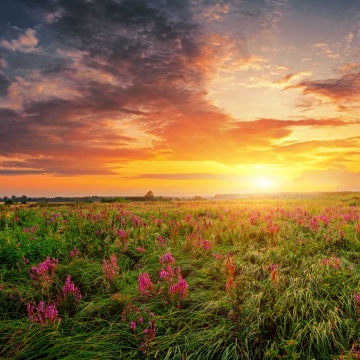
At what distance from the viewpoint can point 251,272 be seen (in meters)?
6.11

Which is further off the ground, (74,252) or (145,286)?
(74,252)

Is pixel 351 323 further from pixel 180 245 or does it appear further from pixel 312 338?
pixel 180 245

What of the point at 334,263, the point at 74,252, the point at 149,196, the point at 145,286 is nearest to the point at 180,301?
the point at 145,286

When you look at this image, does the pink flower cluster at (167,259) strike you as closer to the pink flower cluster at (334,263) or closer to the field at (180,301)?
the field at (180,301)

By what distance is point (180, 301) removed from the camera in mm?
4934

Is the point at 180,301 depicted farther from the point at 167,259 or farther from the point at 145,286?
the point at 167,259

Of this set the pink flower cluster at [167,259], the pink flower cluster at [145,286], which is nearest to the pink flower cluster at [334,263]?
the pink flower cluster at [167,259]

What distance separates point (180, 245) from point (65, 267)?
9.14 ft

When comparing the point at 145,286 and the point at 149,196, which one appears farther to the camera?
the point at 149,196

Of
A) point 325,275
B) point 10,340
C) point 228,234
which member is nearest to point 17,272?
point 10,340

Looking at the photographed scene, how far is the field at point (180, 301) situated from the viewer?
386cm

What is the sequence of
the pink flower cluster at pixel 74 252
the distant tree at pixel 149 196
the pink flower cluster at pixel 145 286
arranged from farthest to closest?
the distant tree at pixel 149 196 → the pink flower cluster at pixel 74 252 → the pink flower cluster at pixel 145 286

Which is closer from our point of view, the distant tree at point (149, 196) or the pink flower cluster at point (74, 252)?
the pink flower cluster at point (74, 252)

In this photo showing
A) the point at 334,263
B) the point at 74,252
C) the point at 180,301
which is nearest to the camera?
the point at 180,301
